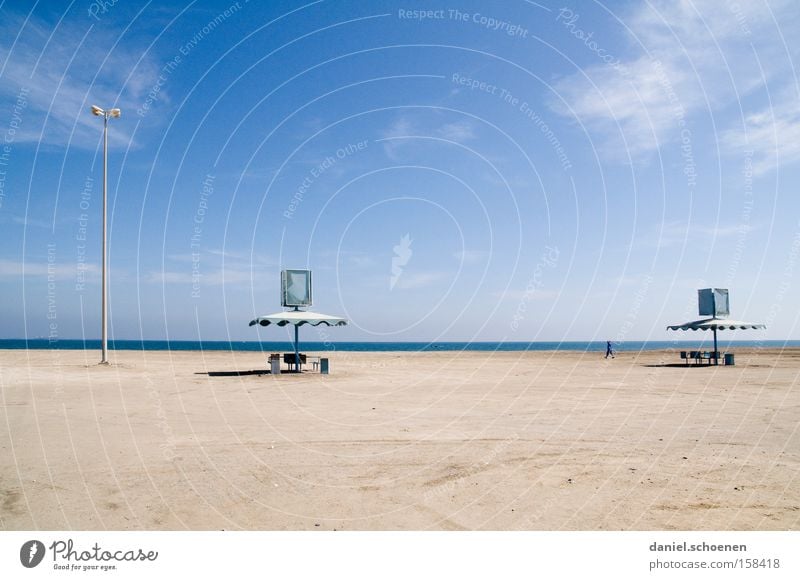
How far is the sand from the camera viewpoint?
18.2ft

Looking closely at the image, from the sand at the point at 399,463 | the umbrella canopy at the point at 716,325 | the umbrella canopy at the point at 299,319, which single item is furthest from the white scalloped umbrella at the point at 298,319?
the umbrella canopy at the point at 716,325

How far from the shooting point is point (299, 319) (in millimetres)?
23797

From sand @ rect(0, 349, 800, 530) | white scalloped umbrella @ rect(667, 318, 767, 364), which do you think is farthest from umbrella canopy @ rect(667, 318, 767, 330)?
sand @ rect(0, 349, 800, 530)

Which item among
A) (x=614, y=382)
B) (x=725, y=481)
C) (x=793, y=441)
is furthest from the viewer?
(x=614, y=382)

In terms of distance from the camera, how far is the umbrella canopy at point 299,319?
23547 millimetres

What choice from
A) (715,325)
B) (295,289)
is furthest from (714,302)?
(295,289)

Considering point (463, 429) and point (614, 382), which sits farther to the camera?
point (614, 382)

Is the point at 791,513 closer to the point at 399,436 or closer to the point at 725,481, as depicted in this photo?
the point at 725,481

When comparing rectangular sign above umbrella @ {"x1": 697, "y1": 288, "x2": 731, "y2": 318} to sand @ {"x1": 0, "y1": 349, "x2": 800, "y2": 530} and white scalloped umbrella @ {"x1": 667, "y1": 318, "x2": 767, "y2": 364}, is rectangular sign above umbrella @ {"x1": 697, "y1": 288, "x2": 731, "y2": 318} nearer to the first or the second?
white scalloped umbrella @ {"x1": 667, "y1": 318, "x2": 767, "y2": 364}

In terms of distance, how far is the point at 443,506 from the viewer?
19.2 ft

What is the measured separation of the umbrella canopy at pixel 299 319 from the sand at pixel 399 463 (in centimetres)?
855

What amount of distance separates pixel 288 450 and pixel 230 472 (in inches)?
55.4

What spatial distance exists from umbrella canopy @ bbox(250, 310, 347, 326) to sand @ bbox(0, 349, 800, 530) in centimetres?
855

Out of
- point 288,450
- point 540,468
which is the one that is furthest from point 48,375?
point 540,468
